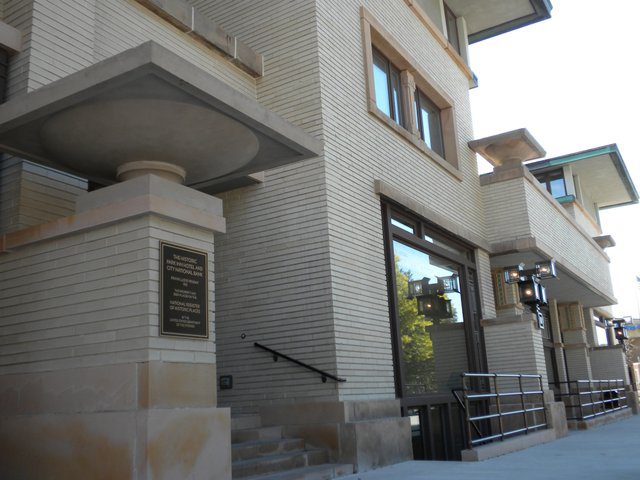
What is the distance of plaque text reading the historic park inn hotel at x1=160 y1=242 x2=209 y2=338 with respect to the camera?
633 cm

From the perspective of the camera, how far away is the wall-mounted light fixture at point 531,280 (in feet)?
49.9

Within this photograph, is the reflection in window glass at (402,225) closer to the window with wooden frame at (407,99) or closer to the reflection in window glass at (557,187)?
the window with wooden frame at (407,99)

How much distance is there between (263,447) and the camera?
334 inches

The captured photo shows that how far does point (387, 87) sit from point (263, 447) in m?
7.42

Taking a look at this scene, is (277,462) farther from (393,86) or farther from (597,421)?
(597,421)

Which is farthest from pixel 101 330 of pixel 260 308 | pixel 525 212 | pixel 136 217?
pixel 525 212

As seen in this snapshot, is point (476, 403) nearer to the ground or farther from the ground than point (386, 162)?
nearer to the ground

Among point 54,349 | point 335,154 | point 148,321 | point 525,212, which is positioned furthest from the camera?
point 525,212

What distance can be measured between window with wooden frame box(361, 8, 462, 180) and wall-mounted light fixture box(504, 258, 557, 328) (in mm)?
2410

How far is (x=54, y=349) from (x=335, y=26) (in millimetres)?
6969

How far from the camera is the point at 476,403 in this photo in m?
14.1

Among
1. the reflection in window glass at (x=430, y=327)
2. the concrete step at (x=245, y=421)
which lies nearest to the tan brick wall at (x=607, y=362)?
the reflection in window glass at (x=430, y=327)

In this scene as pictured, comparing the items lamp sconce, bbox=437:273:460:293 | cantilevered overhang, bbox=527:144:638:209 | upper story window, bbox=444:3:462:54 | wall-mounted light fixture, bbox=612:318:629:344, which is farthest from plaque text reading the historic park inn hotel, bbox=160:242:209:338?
wall-mounted light fixture, bbox=612:318:629:344

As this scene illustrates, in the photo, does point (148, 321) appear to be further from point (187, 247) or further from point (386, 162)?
point (386, 162)
